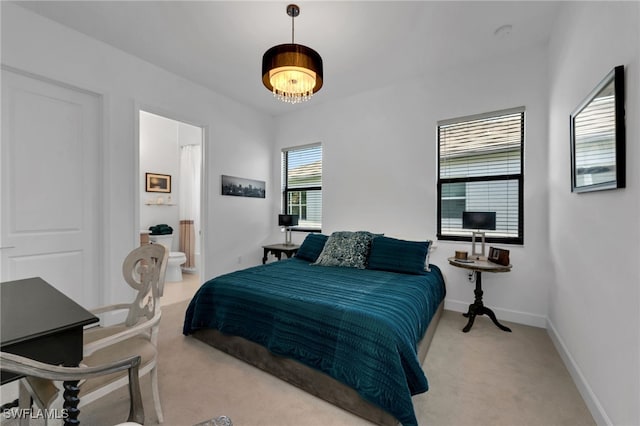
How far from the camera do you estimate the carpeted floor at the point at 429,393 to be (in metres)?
1.66

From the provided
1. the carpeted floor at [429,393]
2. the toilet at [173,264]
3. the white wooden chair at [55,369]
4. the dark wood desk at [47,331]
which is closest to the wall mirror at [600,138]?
the carpeted floor at [429,393]

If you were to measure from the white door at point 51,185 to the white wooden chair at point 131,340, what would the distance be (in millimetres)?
1428

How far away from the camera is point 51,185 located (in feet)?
8.74

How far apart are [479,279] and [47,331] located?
11.0ft

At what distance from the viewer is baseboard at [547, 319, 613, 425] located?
1564 mm

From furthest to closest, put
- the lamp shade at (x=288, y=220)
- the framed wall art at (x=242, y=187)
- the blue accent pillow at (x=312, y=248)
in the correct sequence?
the lamp shade at (x=288, y=220), the framed wall art at (x=242, y=187), the blue accent pillow at (x=312, y=248)

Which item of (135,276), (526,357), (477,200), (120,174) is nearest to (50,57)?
(120,174)

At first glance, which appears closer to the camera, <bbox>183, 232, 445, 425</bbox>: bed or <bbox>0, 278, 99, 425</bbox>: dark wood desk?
<bbox>0, 278, 99, 425</bbox>: dark wood desk

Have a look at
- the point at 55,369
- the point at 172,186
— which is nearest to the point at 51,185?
the point at 55,369

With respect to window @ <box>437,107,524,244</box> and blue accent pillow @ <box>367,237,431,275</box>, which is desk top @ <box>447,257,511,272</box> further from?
window @ <box>437,107,524,244</box>

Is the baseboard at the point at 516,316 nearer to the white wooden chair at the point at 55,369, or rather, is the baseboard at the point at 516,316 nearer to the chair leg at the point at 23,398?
the white wooden chair at the point at 55,369

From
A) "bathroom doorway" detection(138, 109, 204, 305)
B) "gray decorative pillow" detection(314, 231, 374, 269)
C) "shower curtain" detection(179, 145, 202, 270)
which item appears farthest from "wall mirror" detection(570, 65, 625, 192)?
"shower curtain" detection(179, 145, 202, 270)

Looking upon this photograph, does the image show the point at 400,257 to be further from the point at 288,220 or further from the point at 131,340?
the point at 131,340

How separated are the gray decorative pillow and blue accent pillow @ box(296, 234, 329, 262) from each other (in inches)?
6.7
